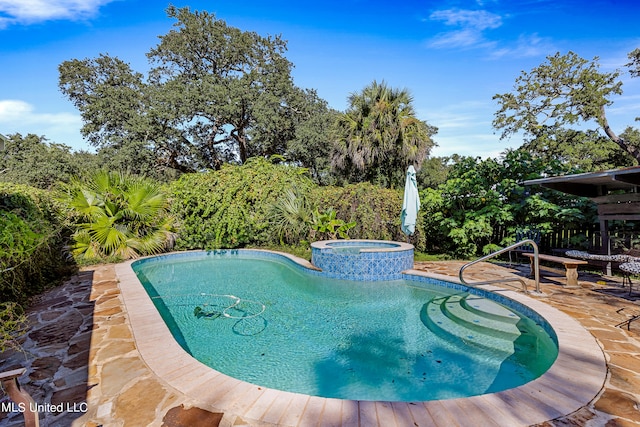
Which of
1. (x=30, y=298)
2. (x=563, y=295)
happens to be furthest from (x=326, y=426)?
(x=30, y=298)

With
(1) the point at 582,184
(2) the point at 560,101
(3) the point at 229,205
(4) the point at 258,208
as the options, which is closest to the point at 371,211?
(4) the point at 258,208

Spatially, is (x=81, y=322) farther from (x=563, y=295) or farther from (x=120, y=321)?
(x=563, y=295)

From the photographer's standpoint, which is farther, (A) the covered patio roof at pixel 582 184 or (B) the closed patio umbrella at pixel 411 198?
(B) the closed patio umbrella at pixel 411 198

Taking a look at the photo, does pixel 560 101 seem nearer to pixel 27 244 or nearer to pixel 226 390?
pixel 226 390

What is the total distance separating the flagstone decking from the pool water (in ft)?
1.91

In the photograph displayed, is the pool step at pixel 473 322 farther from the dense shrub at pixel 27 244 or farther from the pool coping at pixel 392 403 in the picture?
the dense shrub at pixel 27 244

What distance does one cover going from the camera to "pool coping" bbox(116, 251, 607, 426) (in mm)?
2162

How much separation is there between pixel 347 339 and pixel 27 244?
14.8 feet

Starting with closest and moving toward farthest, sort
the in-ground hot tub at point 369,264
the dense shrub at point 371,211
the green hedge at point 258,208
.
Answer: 1. the in-ground hot tub at point 369,264
2. the dense shrub at point 371,211
3. the green hedge at point 258,208

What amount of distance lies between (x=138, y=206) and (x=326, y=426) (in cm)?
856

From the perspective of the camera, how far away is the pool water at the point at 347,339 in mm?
3287

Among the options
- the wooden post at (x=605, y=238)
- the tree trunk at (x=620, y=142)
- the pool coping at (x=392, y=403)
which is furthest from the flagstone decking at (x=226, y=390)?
the tree trunk at (x=620, y=142)

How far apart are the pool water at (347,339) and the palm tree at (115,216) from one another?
238 centimetres

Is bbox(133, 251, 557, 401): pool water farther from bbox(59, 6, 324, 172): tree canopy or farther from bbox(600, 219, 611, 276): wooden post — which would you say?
bbox(59, 6, 324, 172): tree canopy
